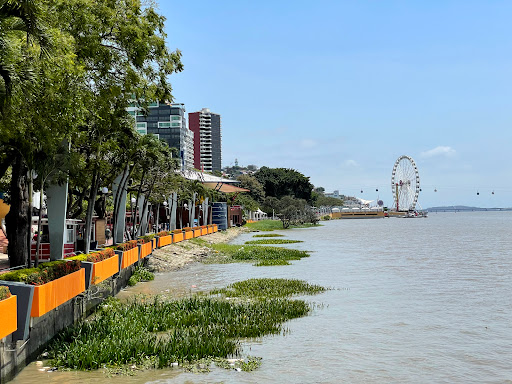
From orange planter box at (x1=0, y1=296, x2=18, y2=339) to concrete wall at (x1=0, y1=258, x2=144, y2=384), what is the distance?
1.45 ft

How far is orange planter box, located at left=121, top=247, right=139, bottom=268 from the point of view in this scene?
1022 inches

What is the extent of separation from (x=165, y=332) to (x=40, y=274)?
458cm

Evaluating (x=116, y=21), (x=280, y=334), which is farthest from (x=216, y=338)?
(x=116, y=21)

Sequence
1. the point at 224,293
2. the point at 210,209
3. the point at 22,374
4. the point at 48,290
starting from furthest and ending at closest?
the point at 210,209, the point at 224,293, the point at 48,290, the point at 22,374

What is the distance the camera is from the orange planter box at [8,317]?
10688mm

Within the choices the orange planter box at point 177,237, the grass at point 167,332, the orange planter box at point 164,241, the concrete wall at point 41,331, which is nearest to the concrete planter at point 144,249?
the orange planter box at point 164,241

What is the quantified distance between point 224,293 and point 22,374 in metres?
13.2

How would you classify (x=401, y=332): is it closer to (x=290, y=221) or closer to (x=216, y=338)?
(x=216, y=338)

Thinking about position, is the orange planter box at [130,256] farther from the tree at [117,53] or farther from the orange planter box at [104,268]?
the tree at [117,53]

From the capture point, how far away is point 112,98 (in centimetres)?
1803

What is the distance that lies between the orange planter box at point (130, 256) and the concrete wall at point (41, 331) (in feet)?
13.2

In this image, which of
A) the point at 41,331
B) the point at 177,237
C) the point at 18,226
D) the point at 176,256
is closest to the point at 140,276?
the point at 176,256

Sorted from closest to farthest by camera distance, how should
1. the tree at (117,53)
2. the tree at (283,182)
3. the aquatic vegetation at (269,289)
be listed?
the tree at (117,53), the aquatic vegetation at (269,289), the tree at (283,182)

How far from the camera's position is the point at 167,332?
55.6ft
